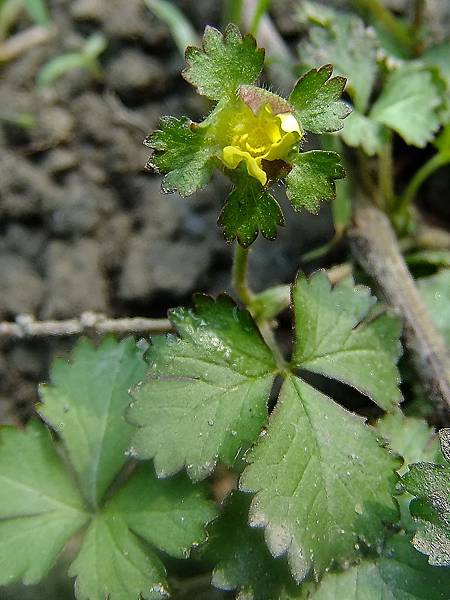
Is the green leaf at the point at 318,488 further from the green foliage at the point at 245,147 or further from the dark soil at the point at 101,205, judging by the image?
the dark soil at the point at 101,205

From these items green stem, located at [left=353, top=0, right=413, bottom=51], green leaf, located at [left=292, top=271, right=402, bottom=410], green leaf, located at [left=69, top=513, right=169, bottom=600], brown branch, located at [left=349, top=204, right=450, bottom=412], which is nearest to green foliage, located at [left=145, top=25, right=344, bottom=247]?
green leaf, located at [left=292, top=271, right=402, bottom=410]

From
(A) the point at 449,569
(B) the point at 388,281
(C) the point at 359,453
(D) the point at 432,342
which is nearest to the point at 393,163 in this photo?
(B) the point at 388,281

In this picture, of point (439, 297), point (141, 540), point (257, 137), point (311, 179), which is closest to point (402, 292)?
point (439, 297)

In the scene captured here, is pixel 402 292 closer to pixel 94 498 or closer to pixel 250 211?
pixel 250 211

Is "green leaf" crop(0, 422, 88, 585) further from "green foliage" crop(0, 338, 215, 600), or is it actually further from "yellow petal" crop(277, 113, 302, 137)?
"yellow petal" crop(277, 113, 302, 137)

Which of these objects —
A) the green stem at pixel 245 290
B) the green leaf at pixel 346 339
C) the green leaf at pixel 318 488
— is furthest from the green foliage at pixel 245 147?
the green leaf at pixel 318 488

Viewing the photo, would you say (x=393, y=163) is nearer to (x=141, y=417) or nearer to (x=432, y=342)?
(x=432, y=342)
